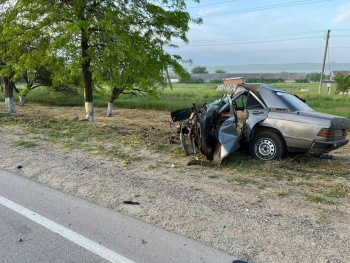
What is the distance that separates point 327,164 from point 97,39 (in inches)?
383

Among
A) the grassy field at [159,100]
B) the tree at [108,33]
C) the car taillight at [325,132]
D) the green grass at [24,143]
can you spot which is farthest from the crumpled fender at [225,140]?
the grassy field at [159,100]

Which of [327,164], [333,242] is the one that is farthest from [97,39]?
[333,242]

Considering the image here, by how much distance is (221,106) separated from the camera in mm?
7590

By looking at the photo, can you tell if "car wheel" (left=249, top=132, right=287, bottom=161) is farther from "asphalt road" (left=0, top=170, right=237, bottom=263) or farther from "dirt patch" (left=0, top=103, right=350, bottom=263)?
"asphalt road" (left=0, top=170, right=237, bottom=263)

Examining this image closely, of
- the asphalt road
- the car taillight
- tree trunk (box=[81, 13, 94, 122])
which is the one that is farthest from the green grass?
the car taillight

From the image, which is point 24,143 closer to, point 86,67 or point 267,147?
point 267,147

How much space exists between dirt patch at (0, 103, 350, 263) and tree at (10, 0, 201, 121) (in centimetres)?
559

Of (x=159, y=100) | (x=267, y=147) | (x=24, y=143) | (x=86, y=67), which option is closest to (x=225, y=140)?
(x=267, y=147)

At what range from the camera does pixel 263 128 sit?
6.97 meters

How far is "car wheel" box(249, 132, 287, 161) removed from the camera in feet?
22.0

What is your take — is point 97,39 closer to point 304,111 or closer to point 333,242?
point 304,111

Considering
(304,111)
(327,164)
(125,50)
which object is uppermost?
(125,50)

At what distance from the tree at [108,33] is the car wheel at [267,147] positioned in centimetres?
642

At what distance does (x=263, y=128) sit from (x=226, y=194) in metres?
2.74
